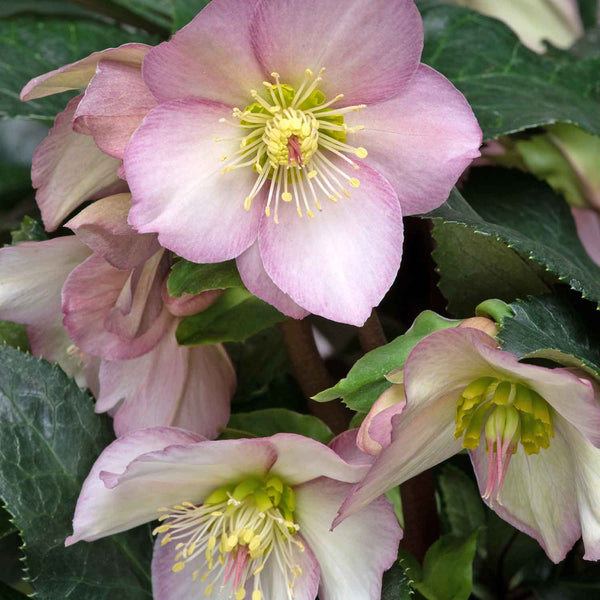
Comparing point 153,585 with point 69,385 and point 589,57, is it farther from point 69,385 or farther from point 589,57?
point 589,57

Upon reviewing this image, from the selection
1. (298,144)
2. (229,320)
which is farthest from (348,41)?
(229,320)

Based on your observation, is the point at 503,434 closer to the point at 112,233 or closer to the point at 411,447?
the point at 411,447

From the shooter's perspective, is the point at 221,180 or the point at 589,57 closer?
the point at 221,180

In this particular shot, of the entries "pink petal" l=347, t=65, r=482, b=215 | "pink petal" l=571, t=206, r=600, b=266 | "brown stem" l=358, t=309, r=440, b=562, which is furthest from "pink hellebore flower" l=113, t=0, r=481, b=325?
"pink petal" l=571, t=206, r=600, b=266

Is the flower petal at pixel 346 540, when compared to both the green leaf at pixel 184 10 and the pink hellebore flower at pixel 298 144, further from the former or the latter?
the green leaf at pixel 184 10

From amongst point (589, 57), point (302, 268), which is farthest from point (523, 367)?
point (589, 57)
